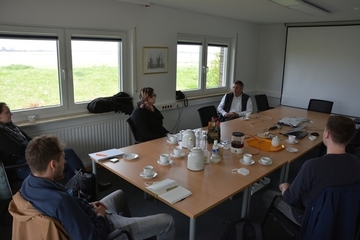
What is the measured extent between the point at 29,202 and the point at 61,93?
245 centimetres

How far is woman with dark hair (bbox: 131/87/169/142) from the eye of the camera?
337 centimetres

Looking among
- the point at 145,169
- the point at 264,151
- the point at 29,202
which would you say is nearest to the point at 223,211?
the point at 264,151

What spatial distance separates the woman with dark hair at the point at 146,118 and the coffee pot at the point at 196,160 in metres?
1.16

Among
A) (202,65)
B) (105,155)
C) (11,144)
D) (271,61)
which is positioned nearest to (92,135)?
(11,144)

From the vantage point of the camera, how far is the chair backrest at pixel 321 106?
490cm

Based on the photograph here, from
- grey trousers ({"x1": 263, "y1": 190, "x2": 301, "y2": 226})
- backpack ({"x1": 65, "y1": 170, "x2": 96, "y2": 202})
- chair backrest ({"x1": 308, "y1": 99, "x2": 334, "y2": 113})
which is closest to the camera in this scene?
grey trousers ({"x1": 263, "y1": 190, "x2": 301, "y2": 226})

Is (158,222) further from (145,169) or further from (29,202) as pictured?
(29,202)

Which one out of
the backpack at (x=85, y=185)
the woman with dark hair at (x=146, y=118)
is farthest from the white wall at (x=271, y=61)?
the backpack at (x=85, y=185)

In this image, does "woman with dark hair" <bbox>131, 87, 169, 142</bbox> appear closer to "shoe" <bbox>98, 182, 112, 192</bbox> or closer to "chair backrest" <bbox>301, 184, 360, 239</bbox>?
"shoe" <bbox>98, 182, 112, 192</bbox>

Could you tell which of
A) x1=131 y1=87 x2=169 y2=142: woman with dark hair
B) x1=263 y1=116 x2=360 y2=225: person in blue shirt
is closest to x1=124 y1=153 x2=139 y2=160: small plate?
x1=131 y1=87 x2=169 y2=142: woman with dark hair

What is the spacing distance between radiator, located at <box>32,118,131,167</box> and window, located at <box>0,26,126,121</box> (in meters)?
0.24

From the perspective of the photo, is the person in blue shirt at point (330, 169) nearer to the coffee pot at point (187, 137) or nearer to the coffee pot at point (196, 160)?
the coffee pot at point (196, 160)

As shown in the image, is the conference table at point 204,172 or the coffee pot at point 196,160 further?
the coffee pot at point 196,160

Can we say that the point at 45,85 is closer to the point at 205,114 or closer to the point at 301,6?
the point at 205,114
